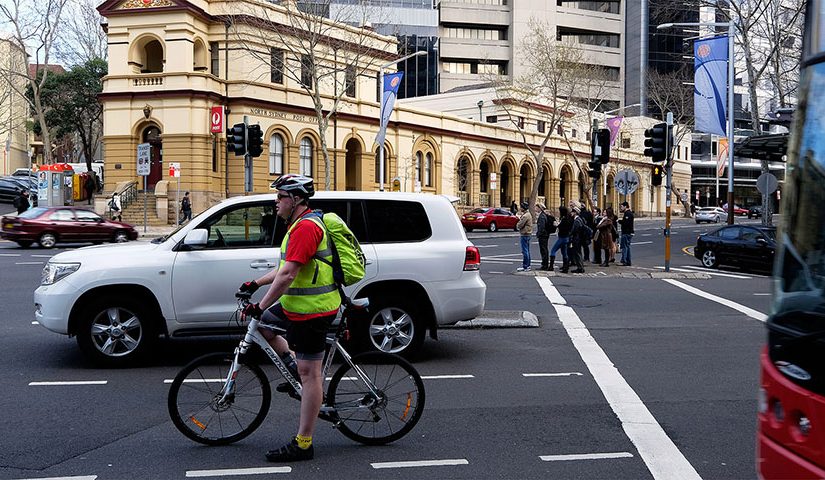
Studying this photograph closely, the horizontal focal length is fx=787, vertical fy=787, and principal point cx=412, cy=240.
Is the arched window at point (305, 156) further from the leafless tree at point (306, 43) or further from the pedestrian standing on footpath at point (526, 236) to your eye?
the pedestrian standing on footpath at point (526, 236)

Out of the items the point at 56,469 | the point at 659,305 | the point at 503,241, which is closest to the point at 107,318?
the point at 56,469

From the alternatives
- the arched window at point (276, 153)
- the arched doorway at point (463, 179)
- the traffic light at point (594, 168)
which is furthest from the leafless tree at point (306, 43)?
the traffic light at point (594, 168)

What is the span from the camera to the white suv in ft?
28.3

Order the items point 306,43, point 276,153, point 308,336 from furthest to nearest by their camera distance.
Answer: point 306,43 < point 276,153 < point 308,336

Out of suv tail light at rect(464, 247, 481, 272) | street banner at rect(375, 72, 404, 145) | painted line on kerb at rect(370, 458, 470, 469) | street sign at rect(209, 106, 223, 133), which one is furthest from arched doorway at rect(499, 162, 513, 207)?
painted line on kerb at rect(370, 458, 470, 469)

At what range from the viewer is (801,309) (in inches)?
136

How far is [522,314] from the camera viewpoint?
1255cm

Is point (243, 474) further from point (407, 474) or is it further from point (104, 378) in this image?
point (104, 378)

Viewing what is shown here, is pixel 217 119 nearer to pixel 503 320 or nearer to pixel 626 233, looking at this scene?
pixel 626 233

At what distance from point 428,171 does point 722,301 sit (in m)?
39.2

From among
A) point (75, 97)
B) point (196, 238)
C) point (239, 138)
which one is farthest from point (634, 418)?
point (75, 97)

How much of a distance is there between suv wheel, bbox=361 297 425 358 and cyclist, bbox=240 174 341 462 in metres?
3.50

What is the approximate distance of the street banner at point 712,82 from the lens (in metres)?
27.0

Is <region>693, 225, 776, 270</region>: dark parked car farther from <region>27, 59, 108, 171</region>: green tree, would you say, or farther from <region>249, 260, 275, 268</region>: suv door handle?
<region>27, 59, 108, 171</region>: green tree
